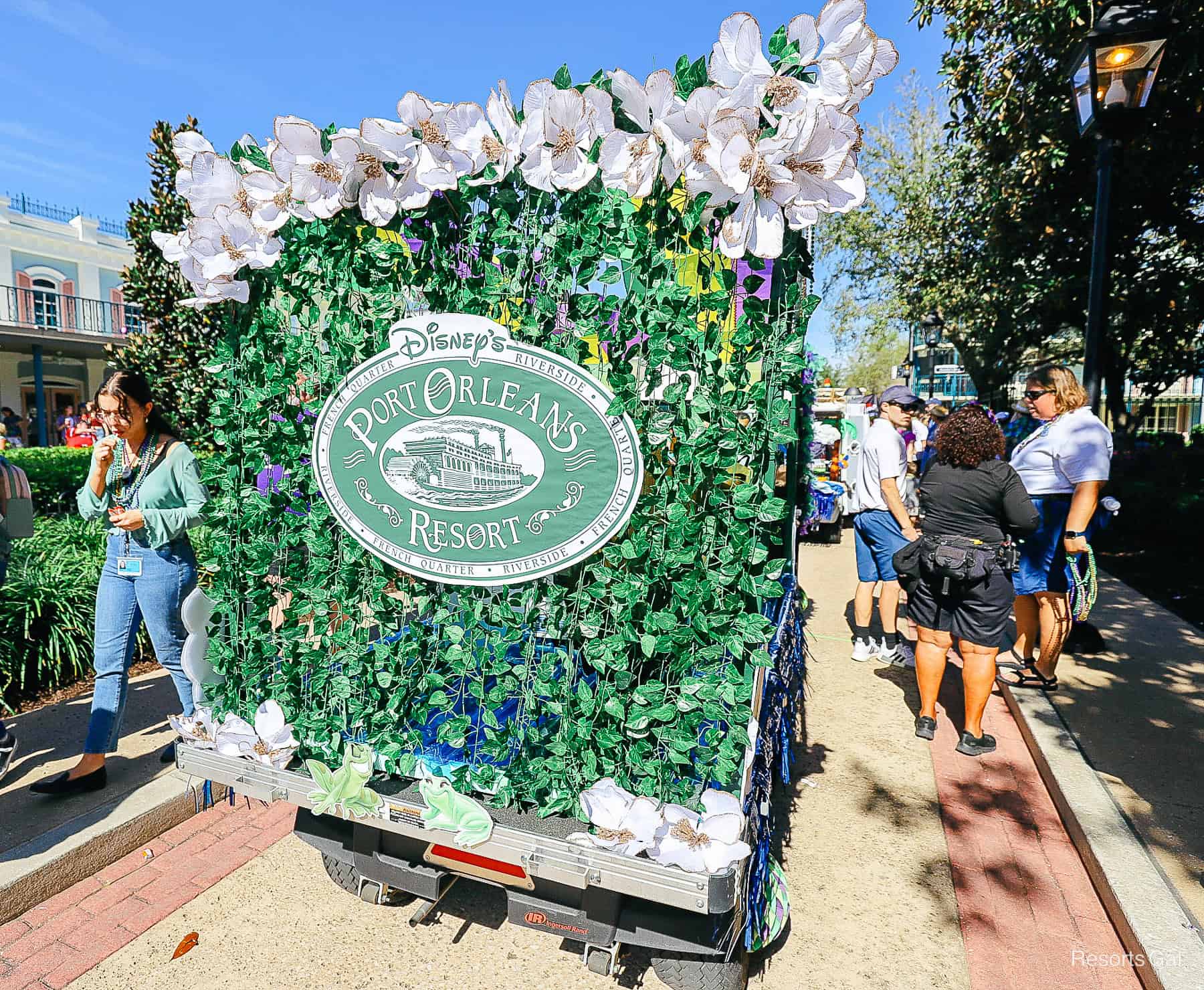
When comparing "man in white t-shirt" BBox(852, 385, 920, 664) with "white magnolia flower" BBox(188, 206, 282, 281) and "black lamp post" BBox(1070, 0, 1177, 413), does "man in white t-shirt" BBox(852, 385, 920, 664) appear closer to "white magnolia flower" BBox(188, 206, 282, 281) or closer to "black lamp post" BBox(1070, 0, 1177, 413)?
"black lamp post" BBox(1070, 0, 1177, 413)

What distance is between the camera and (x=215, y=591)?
247 centimetres

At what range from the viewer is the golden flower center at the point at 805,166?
1767 mm

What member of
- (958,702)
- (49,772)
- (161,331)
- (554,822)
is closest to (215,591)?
(554,822)

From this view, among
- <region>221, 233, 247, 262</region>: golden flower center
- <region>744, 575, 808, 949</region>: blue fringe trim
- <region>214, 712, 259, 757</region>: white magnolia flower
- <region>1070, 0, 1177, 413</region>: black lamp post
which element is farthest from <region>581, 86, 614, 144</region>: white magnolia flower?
<region>1070, 0, 1177, 413</region>: black lamp post

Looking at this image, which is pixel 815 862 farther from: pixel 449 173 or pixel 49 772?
pixel 49 772

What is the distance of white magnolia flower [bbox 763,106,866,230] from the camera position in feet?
5.59

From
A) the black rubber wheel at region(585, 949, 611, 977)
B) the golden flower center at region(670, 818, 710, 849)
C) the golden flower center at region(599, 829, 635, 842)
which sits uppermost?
the golden flower center at region(670, 818, 710, 849)

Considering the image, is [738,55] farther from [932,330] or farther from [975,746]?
[932,330]

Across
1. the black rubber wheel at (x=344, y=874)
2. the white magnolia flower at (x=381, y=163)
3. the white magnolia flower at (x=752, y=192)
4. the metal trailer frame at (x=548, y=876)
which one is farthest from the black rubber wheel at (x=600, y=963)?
the white magnolia flower at (x=381, y=163)

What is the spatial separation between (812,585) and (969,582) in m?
4.18

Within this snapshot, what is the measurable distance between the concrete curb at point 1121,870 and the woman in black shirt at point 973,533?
391 millimetres

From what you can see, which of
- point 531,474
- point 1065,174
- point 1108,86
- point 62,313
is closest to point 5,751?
point 531,474

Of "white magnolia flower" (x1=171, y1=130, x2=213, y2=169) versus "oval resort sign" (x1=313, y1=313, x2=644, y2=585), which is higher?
"white magnolia flower" (x1=171, y1=130, x2=213, y2=169)

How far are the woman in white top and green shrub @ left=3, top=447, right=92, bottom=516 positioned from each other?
29.0 feet
